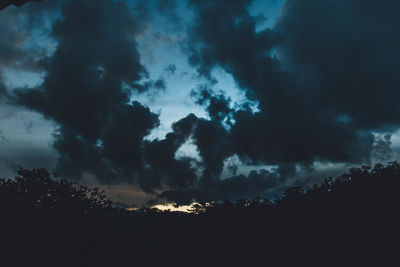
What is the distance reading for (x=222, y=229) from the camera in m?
22.0

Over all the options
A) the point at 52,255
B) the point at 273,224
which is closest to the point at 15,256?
the point at 52,255

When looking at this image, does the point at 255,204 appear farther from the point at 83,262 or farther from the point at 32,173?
the point at 32,173

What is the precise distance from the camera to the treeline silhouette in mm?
12188

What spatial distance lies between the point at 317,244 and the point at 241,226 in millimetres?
7487

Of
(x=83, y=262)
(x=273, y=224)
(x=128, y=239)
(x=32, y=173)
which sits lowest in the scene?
(x=83, y=262)

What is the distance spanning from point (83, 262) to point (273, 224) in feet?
47.2

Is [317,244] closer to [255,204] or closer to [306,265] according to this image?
[306,265]

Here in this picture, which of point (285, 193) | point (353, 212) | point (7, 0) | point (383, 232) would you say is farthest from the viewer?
point (285, 193)

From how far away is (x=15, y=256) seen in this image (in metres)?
17.0

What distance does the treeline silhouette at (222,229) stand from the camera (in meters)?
12.2

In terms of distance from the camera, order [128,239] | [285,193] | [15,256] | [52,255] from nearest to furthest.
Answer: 1. [15,256]
2. [52,255]
3. [285,193]
4. [128,239]

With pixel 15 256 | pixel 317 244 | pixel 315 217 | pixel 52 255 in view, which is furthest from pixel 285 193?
pixel 15 256

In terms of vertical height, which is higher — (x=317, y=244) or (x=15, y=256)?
(x=317, y=244)

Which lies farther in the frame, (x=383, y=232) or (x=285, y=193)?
(x=285, y=193)
